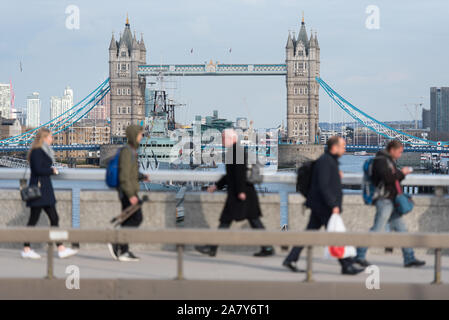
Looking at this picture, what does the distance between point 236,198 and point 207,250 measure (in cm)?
47

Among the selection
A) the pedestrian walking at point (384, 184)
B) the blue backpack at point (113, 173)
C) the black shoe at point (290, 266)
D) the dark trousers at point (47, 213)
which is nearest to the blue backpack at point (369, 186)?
the pedestrian walking at point (384, 184)

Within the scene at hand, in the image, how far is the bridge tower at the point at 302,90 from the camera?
106250mm

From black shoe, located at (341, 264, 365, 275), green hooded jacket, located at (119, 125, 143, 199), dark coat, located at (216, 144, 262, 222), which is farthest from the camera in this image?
dark coat, located at (216, 144, 262, 222)

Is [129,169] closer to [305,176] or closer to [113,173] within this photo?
[113,173]

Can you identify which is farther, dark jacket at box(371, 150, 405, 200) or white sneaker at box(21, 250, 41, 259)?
white sneaker at box(21, 250, 41, 259)

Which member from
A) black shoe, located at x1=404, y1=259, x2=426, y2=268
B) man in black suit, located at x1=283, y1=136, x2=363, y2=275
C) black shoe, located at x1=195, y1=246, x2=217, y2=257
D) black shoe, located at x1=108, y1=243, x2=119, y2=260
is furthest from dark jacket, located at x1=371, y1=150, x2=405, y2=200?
black shoe, located at x1=108, y1=243, x2=119, y2=260

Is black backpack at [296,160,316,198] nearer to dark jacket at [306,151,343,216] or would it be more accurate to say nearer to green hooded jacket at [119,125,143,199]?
dark jacket at [306,151,343,216]

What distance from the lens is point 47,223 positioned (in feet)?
20.5

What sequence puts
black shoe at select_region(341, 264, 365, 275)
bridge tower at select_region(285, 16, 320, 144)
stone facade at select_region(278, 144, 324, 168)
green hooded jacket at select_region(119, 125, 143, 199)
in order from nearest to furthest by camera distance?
black shoe at select_region(341, 264, 365, 275), green hooded jacket at select_region(119, 125, 143, 199), stone facade at select_region(278, 144, 324, 168), bridge tower at select_region(285, 16, 320, 144)

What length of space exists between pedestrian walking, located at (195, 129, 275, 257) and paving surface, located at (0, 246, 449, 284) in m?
0.22

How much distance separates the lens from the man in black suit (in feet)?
16.5

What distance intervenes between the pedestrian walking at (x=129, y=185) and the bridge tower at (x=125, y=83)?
102 metres

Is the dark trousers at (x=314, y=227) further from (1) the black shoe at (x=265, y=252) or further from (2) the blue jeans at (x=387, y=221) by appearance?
(1) the black shoe at (x=265, y=252)

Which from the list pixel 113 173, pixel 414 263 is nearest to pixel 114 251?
pixel 113 173
